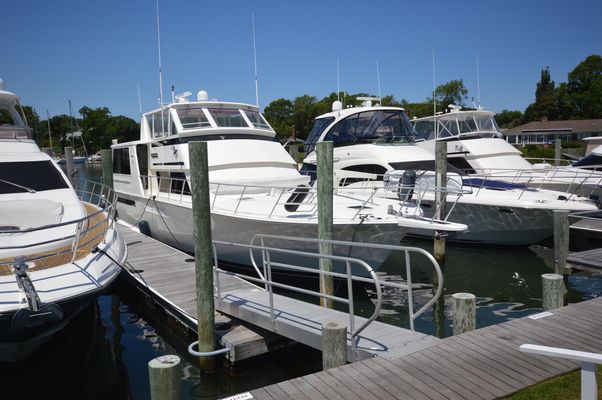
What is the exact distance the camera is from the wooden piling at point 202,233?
5.88m

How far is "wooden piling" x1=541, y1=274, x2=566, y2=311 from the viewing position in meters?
6.44

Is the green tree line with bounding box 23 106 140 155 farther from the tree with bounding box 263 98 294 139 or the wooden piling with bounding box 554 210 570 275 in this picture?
the wooden piling with bounding box 554 210 570 275

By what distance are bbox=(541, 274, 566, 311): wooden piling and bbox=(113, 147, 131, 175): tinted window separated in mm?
11084

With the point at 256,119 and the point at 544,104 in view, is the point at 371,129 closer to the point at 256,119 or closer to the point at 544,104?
the point at 256,119

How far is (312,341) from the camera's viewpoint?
548 cm

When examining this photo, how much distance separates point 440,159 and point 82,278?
8711 mm

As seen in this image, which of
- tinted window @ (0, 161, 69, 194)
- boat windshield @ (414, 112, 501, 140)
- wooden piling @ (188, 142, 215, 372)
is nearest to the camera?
wooden piling @ (188, 142, 215, 372)

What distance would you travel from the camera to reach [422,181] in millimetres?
12867

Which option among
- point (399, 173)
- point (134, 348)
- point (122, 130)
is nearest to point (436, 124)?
point (399, 173)

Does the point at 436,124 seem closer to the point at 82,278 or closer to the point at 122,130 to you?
the point at 82,278

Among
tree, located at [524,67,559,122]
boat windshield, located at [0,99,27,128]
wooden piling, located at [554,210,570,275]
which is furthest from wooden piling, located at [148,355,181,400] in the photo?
tree, located at [524,67,559,122]

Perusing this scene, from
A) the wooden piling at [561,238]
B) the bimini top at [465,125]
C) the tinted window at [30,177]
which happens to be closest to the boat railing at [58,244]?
the tinted window at [30,177]

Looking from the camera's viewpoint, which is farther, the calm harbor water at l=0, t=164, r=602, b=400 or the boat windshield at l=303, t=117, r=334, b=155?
the boat windshield at l=303, t=117, r=334, b=155

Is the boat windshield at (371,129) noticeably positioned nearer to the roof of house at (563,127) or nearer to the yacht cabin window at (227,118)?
the yacht cabin window at (227,118)
